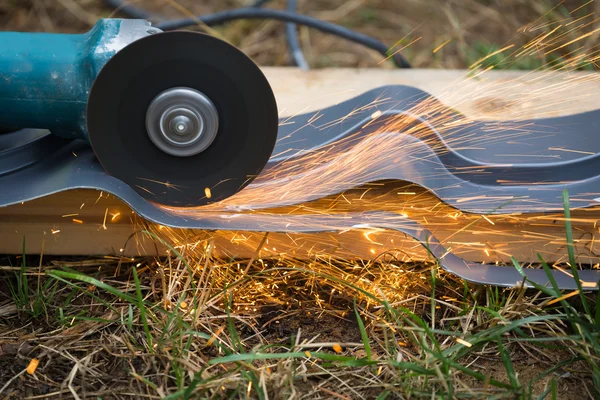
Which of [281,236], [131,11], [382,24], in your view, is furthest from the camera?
[382,24]

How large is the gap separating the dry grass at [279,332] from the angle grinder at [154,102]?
0.67ft

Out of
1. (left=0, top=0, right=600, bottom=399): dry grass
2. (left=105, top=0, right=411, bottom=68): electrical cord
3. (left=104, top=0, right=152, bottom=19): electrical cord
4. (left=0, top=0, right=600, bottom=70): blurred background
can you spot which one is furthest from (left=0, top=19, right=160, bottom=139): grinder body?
(left=0, top=0, right=600, bottom=70): blurred background

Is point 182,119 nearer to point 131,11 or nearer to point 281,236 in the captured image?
point 281,236

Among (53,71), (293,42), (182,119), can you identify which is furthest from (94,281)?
(293,42)

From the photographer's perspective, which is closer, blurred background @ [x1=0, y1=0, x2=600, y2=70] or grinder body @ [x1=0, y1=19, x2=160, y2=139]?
grinder body @ [x1=0, y1=19, x2=160, y2=139]

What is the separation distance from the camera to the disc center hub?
148 cm

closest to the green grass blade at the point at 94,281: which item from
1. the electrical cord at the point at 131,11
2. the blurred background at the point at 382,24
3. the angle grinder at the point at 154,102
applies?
the angle grinder at the point at 154,102

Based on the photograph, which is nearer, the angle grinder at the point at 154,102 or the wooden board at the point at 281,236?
the angle grinder at the point at 154,102

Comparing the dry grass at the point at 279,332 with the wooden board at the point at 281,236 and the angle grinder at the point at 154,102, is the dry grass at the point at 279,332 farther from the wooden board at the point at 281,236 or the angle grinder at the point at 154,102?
the angle grinder at the point at 154,102

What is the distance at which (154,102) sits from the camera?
1.48 meters

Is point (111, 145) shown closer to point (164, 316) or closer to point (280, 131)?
point (164, 316)

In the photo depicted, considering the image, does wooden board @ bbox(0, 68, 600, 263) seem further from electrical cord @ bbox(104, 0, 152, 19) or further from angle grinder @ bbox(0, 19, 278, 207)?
electrical cord @ bbox(104, 0, 152, 19)

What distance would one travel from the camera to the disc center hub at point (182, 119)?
1476 mm

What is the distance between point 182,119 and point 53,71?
1.23 ft
